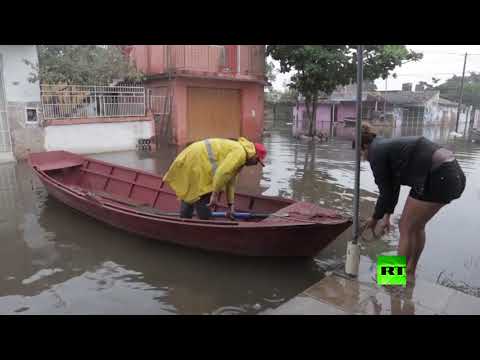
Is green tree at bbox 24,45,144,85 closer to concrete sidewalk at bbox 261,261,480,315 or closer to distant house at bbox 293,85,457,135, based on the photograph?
concrete sidewalk at bbox 261,261,480,315

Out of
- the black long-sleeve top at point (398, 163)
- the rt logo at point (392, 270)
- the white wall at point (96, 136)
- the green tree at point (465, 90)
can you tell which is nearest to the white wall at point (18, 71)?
the white wall at point (96, 136)

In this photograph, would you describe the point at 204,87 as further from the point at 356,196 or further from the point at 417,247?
the point at 417,247

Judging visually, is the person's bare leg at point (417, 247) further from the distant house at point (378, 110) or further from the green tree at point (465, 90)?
the green tree at point (465, 90)

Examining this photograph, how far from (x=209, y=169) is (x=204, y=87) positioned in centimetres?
1227

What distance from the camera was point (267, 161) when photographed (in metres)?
12.4

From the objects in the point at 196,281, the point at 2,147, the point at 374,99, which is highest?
the point at 374,99

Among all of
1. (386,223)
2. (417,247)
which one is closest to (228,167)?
(386,223)

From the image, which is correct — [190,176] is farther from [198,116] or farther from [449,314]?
[198,116]

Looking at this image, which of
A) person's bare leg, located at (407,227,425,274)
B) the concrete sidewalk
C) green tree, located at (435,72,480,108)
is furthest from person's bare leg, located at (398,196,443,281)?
green tree, located at (435,72,480,108)

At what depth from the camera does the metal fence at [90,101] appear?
11.9 m

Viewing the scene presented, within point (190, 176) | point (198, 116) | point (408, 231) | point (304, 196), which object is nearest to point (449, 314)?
point (408, 231)

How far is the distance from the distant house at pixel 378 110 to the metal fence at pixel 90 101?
590 inches

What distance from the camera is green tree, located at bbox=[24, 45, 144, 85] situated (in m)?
Result: 12.5

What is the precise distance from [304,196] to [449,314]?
502 cm
